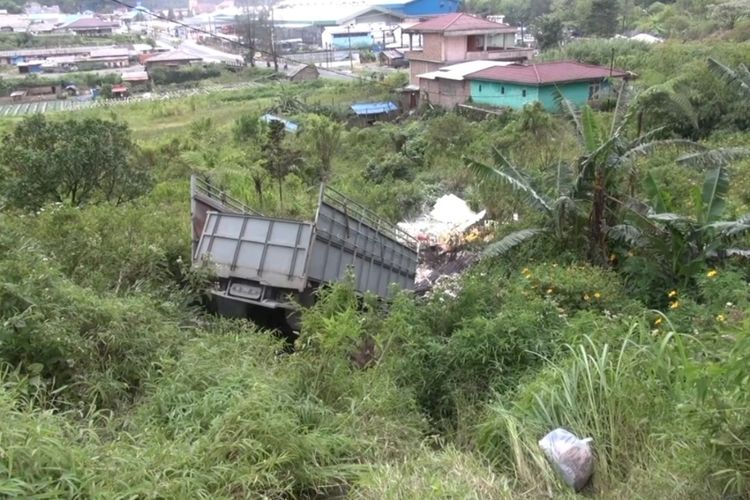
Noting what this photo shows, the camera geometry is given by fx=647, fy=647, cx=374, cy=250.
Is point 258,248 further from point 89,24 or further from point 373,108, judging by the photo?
point 89,24

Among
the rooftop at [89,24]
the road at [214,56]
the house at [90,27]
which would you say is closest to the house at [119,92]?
the road at [214,56]

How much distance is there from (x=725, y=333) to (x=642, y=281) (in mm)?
3844

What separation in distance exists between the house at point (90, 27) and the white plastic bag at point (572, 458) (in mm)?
91908

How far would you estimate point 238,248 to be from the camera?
23.9 feet

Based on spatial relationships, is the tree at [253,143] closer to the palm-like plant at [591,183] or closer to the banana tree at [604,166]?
the palm-like plant at [591,183]

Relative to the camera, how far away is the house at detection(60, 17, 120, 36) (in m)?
83.0

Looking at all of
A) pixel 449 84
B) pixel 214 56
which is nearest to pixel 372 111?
pixel 449 84

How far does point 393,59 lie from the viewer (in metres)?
52.2

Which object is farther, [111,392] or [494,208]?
[494,208]

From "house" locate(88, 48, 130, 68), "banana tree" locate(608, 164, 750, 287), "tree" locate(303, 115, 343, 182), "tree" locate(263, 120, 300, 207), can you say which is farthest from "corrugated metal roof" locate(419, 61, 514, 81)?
"house" locate(88, 48, 130, 68)

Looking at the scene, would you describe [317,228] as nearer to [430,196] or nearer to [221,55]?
[430,196]

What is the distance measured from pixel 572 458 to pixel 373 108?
28.9 meters

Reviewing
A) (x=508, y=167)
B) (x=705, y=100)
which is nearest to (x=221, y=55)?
(x=705, y=100)

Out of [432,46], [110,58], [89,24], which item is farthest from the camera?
[89,24]
